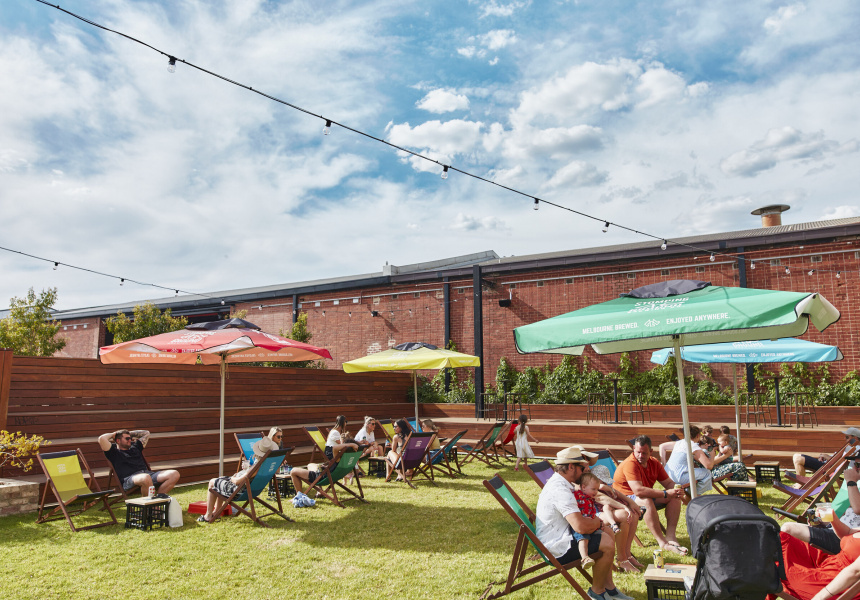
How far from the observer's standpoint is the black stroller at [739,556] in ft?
9.03

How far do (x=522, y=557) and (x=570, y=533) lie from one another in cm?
49

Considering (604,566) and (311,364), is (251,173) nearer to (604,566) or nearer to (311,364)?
(604,566)

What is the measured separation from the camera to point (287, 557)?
5.01m

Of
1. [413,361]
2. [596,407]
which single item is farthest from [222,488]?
[596,407]

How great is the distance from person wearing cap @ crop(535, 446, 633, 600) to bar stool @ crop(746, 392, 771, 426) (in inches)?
387

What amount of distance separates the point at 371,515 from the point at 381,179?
828 centimetres

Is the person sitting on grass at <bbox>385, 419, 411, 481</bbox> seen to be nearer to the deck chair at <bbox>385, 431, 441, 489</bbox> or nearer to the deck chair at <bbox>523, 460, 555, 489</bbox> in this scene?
the deck chair at <bbox>385, 431, 441, 489</bbox>

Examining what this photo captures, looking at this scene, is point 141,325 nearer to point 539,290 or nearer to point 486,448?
point 539,290

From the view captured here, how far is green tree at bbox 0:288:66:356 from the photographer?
1403 centimetres

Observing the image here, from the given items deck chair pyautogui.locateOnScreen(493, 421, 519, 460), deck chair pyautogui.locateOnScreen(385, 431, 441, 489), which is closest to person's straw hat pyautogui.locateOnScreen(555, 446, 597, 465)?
deck chair pyautogui.locateOnScreen(385, 431, 441, 489)

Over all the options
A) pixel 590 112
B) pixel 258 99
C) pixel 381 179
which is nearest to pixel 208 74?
pixel 258 99

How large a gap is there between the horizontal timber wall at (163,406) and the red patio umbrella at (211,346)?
2047mm

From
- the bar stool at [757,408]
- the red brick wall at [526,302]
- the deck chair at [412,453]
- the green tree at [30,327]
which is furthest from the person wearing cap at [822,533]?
the green tree at [30,327]

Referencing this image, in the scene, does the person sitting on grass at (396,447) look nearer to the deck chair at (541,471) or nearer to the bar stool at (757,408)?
the deck chair at (541,471)
